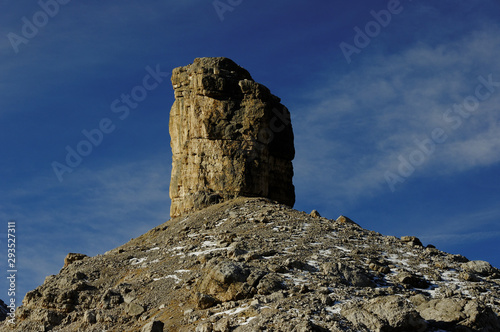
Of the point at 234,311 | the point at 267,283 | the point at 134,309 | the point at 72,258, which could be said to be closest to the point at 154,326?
the point at 234,311

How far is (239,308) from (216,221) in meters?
13.6

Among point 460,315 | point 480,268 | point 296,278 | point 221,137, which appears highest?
point 221,137

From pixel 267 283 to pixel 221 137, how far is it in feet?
63.3

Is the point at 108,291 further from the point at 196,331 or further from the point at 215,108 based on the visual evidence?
the point at 215,108

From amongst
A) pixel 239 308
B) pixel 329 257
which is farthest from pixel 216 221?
pixel 239 308

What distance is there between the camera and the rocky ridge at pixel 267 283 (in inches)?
886

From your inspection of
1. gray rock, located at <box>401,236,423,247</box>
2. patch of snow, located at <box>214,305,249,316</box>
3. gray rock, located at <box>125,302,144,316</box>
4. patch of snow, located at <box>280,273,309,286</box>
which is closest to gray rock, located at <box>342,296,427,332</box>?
patch of snow, located at <box>280,273,309,286</box>

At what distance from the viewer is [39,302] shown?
31031 millimetres

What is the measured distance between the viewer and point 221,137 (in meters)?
42.8

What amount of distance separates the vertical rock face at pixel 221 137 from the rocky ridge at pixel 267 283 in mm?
3961

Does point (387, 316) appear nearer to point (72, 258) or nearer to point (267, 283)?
point (267, 283)

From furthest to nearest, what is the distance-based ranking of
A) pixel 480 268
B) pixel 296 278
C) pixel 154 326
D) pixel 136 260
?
pixel 136 260, pixel 480 268, pixel 296 278, pixel 154 326

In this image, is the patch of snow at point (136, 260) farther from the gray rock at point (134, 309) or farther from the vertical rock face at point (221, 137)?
the vertical rock face at point (221, 137)

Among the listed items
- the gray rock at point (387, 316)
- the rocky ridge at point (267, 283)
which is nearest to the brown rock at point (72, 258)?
the rocky ridge at point (267, 283)
